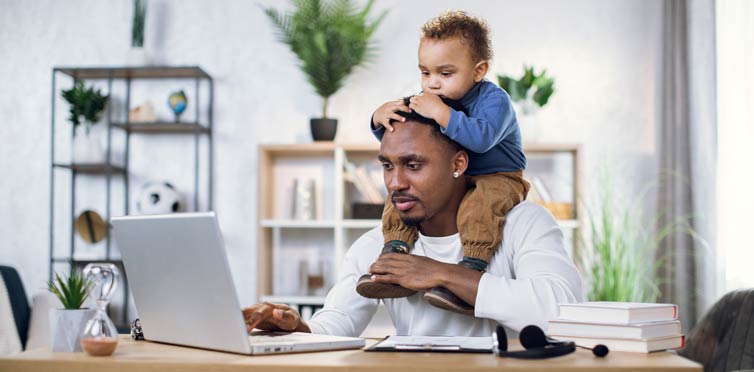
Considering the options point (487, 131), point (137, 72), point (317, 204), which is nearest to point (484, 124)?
point (487, 131)

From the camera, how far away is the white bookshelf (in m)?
4.59

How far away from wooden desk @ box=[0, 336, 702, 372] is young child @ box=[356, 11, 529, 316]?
422 mm

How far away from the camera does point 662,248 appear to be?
4730 mm

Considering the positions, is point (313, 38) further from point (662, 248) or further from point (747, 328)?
→ point (747, 328)

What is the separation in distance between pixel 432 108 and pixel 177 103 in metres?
3.20

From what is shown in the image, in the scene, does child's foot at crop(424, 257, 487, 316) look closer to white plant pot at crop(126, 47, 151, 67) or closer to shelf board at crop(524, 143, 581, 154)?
shelf board at crop(524, 143, 581, 154)

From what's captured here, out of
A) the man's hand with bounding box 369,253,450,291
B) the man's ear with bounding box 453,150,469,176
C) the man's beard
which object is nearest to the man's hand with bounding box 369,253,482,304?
the man's hand with bounding box 369,253,450,291

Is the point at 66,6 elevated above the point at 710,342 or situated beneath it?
elevated above

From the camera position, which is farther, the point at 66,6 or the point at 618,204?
the point at 66,6

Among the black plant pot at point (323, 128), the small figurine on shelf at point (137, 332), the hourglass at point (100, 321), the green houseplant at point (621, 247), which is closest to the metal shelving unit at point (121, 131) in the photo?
the black plant pot at point (323, 128)

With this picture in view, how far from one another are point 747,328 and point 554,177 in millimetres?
2401

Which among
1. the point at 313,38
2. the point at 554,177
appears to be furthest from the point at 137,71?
the point at 554,177

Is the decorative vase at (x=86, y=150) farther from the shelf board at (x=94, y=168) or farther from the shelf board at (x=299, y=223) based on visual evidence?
the shelf board at (x=299, y=223)

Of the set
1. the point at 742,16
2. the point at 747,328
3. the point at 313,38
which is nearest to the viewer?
the point at 747,328
